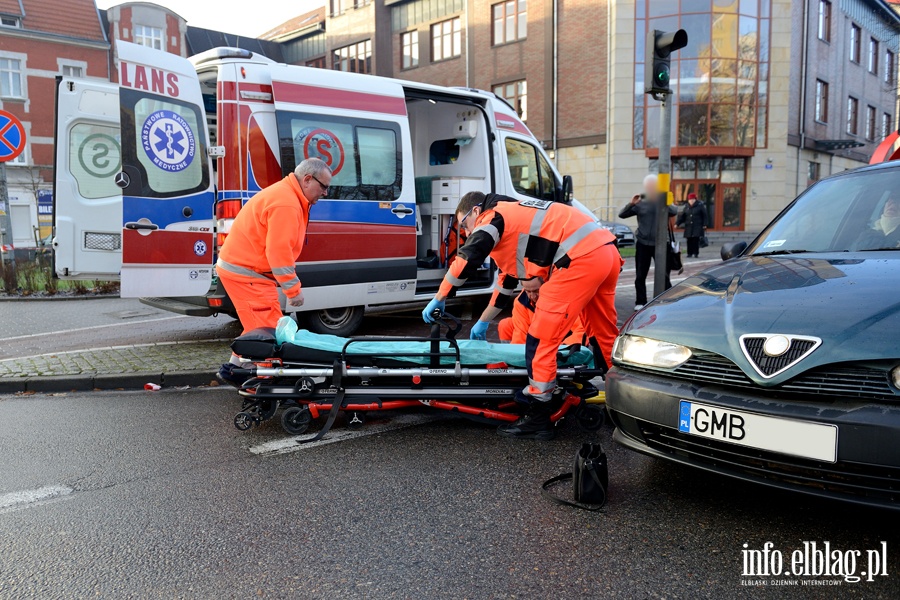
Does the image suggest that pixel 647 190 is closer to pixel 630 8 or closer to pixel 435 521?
pixel 435 521

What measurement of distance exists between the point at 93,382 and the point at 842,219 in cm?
570

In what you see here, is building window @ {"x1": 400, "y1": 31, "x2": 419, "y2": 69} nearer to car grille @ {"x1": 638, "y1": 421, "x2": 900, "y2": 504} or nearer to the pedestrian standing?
the pedestrian standing

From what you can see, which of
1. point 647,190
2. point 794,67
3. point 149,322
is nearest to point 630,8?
point 794,67

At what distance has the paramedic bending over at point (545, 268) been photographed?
413 centimetres

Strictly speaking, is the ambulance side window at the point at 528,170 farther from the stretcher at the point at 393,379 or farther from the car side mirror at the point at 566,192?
the stretcher at the point at 393,379

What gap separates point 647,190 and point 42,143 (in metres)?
38.1

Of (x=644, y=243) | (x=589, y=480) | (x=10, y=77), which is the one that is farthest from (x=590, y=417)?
(x=10, y=77)

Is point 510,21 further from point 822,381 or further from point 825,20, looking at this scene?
point 822,381

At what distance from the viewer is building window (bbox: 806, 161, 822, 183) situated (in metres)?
30.3

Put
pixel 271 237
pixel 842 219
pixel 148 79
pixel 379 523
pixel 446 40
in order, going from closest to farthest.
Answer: pixel 379 523 < pixel 842 219 < pixel 271 237 < pixel 148 79 < pixel 446 40

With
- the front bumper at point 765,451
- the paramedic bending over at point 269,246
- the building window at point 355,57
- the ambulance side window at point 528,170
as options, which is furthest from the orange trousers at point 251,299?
the building window at point 355,57

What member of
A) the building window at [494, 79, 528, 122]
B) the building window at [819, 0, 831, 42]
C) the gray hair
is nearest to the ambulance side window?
the gray hair

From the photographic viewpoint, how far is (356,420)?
4461mm

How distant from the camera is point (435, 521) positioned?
302 cm
